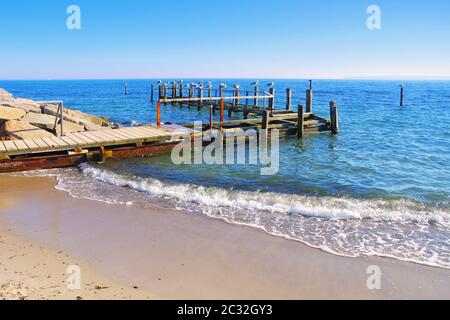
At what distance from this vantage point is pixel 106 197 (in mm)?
10570

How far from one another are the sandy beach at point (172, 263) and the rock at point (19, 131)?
635 cm

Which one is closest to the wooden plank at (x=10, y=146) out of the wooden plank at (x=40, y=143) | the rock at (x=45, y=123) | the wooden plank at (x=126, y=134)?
the wooden plank at (x=40, y=143)

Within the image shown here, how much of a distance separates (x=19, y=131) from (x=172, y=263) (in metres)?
11.0

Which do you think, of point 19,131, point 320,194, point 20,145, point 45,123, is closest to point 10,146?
point 20,145

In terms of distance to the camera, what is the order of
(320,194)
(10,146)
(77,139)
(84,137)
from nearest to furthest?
(320,194), (10,146), (77,139), (84,137)

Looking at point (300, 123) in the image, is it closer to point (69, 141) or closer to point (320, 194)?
point (320, 194)

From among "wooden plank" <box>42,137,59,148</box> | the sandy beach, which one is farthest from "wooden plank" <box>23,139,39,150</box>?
the sandy beach

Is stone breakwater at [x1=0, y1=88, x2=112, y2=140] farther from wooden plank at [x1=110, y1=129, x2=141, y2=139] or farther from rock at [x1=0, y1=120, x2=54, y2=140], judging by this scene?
wooden plank at [x1=110, y1=129, x2=141, y2=139]

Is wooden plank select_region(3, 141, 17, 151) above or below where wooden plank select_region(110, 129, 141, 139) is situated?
below

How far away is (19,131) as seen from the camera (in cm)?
1480

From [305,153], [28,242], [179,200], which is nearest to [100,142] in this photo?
[179,200]

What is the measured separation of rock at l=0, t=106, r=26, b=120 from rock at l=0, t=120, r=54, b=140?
1.56 metres

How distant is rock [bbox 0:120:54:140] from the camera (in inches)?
574
